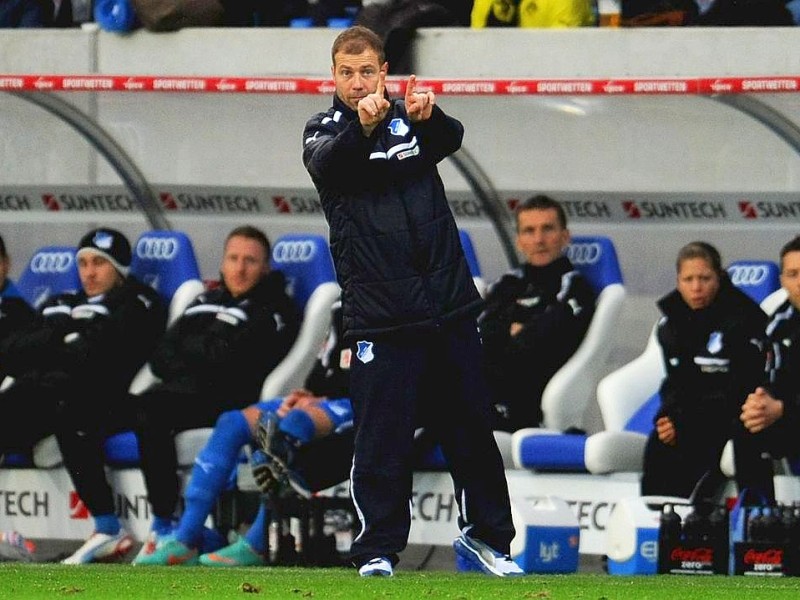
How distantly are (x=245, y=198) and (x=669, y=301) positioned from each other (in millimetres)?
2725

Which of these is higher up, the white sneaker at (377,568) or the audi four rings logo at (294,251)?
the audi four rings logo at (294,251)

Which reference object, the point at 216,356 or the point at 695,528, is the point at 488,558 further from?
the point at 216,356

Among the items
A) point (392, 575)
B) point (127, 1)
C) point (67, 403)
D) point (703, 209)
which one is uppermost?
point (127, 1)

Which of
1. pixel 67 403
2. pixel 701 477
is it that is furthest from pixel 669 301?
pixel 67 403

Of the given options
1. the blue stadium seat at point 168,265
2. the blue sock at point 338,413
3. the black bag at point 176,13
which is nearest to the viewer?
the blue sock at point 338,413

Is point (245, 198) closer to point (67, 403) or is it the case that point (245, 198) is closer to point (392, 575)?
point (67, 403)

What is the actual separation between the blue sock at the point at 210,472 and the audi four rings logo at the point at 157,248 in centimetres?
156

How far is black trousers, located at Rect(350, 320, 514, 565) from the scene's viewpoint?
713 cm

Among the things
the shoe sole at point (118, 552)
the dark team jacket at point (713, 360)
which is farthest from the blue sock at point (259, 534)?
the dark team jacket at point (713, 360)

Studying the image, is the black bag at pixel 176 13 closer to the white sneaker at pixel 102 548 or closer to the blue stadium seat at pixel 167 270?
the blue stadium seat at pixel 167 270

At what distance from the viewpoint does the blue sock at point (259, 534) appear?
387 inches

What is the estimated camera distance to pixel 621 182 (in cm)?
1083

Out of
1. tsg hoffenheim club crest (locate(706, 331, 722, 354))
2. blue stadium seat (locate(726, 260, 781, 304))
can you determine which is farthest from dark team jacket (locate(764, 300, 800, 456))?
blue stadium seat (locate(726, 260, 781, 304))

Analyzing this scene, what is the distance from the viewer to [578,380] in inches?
398
